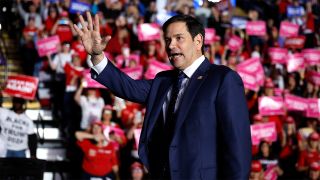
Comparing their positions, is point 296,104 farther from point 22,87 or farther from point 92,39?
point 92,39

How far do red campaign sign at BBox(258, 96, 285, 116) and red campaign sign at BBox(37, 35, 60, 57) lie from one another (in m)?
3.68

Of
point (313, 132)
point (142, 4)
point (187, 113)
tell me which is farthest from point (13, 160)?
point (142, 4)

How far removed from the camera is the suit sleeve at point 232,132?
2992mm

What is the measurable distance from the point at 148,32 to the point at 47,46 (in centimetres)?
220

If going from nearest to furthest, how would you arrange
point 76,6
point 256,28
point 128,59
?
point 128,59, point 76,6, point 256,28

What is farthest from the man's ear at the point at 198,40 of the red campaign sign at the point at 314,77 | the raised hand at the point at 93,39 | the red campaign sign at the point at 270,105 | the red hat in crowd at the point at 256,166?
the red campaign sign at the point at 314,77

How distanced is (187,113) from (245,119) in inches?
10.4

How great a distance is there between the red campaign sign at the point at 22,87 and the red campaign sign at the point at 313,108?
16.4 ft

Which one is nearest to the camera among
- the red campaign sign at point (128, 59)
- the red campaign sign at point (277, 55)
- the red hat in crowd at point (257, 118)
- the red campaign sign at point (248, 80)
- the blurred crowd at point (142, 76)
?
the blurred crowd at point (142, 76)

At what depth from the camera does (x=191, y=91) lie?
3158 millimetres

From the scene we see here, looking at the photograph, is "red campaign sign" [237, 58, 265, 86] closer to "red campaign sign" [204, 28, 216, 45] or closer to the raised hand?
"red campaign sign" [204, 28, 216, 45]

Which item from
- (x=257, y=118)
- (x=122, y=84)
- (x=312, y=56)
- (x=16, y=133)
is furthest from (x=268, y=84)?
(x=122, y=84)

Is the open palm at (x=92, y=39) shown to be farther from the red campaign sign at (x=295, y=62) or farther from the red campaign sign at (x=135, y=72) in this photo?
the red campaign sign at (x=295, y=62)

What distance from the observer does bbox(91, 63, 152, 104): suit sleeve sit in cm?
340
